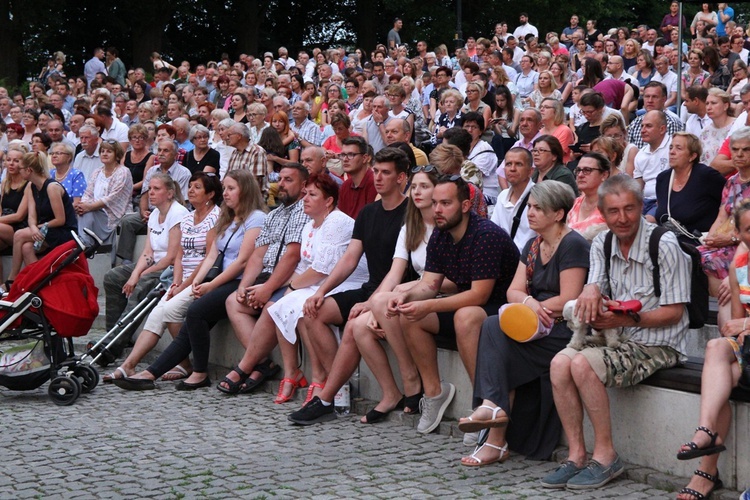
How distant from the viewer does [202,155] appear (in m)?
13.2

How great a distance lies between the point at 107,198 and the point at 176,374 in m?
4.25

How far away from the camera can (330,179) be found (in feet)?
27.5

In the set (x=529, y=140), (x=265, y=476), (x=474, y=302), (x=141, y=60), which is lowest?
(x=265, y=476)

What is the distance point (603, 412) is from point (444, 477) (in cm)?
90

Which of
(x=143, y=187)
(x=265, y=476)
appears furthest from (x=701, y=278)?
(x=143, y=187)

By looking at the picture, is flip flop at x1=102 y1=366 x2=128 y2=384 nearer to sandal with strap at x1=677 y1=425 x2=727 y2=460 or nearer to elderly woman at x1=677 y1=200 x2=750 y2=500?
elderly woman at x1=677 y1=200 x2=750 y2=500

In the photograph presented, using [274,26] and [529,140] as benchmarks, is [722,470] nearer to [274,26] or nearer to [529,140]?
[529,140]

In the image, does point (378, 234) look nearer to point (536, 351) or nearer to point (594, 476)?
point (536, 351)

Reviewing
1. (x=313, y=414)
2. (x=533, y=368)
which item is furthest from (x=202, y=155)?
(x=533, y=368)

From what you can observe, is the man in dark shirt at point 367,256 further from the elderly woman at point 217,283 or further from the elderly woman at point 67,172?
the elderly woman at point 67,172

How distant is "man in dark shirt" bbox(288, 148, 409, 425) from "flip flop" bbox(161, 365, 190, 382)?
1575mm

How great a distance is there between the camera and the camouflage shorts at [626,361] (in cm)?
582

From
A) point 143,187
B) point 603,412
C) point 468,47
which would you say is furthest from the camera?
point 468,47

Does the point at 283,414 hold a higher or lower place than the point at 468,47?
lower
